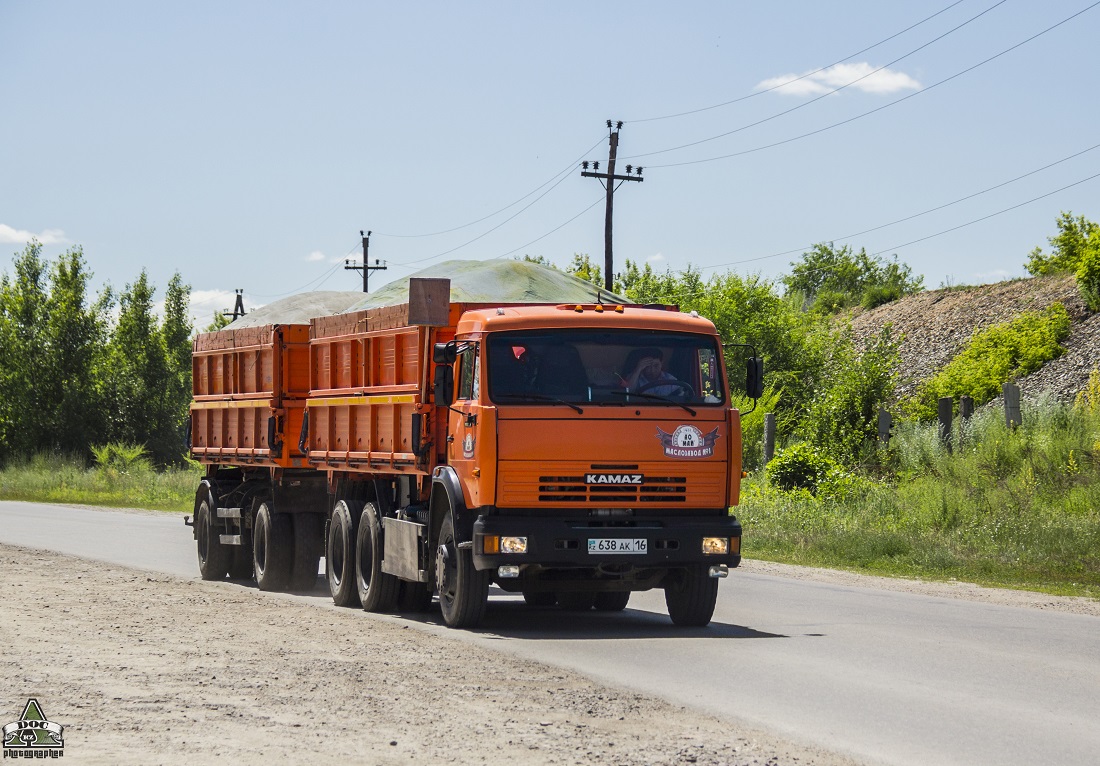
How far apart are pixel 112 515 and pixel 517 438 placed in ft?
89.6

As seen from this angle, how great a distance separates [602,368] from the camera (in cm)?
1330

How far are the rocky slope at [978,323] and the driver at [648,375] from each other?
1066 inches

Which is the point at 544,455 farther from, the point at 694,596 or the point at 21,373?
the point at 21,373

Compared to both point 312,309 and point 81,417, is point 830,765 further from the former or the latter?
point 81,417

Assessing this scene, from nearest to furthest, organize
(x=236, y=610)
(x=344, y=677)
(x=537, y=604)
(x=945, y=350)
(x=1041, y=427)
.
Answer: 1. (x=344, y=677)
2. (x=236, y=610)
3. (x=537, y=604)
4. (x=1041, y=427)
5. (x=945, y=350)

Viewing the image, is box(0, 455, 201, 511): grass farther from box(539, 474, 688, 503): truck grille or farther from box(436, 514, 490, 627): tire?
box(539, 474, 688, 503): truck grille

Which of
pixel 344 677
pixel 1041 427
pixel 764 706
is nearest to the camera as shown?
pixel 764 706

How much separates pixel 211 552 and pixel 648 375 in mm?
9400

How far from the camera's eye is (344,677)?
405 inches

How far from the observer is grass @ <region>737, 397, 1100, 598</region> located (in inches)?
795

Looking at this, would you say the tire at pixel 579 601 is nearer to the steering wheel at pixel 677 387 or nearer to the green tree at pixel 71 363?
the steering wheel at pixel 677 387

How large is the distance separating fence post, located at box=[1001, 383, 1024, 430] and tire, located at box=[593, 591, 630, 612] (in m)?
15.1

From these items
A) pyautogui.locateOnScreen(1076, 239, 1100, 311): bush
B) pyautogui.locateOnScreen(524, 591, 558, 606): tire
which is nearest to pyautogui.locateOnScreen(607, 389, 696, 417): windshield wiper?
pyautogui.locateOnScreen(524, 591, 558, 606): tire

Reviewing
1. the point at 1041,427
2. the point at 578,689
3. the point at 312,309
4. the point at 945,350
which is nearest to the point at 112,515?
the point at 312,309
